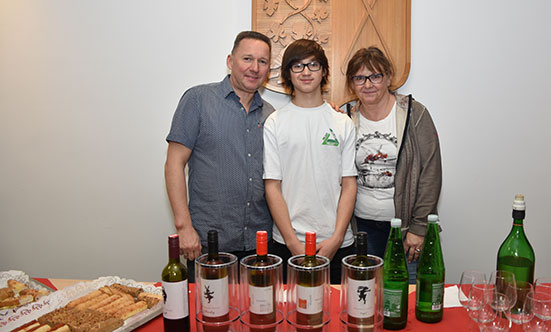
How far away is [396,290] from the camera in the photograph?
1075 mm

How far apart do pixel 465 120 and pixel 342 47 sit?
87 cm

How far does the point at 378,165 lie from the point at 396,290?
96 centimetres

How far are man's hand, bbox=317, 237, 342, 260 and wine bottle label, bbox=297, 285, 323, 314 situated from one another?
0.81 meters

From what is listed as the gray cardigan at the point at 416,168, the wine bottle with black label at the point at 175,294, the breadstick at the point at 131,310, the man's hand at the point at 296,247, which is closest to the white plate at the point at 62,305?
the breadstick at the point at 131,310

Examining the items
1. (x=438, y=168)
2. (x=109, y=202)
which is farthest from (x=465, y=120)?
(x=109, y=202)

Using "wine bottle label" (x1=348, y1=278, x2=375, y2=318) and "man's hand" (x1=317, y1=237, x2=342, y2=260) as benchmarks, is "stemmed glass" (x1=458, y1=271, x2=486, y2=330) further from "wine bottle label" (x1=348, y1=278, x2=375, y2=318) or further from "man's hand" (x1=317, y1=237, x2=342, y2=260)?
"man's hand" (x1=317, y1=237, x2=342, y2=260)

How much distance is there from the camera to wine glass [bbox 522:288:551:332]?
987mm

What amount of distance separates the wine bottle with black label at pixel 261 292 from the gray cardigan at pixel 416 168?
1.14 metres

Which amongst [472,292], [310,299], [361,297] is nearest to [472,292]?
[472,292]

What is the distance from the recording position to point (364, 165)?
1.97 metres

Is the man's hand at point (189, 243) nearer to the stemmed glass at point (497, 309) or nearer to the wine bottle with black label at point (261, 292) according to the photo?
the wine bottle with black label at point (261, 292)

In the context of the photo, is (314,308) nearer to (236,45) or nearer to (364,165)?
(364,165)

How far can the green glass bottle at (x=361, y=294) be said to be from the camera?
0.98m

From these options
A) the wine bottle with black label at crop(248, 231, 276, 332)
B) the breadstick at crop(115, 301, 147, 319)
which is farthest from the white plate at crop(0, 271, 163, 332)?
the wine bottle with black label at crop(248, 231, 276, 332)
